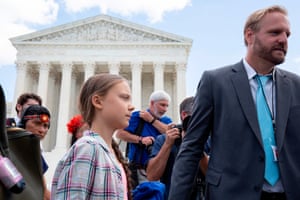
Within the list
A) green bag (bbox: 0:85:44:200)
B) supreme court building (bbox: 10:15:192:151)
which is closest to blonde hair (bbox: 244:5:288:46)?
green bag (bbox: 0:85:44:200)

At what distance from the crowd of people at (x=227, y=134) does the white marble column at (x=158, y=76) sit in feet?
102

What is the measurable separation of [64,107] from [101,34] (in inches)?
376

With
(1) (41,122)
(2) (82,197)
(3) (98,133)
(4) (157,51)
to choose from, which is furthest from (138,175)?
(4) (157,51)

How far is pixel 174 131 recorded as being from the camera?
3895mm

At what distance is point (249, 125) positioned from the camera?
2420mm

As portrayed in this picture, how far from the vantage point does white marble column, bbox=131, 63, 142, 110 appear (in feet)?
110

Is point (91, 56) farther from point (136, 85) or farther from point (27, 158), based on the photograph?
point (27, 158)

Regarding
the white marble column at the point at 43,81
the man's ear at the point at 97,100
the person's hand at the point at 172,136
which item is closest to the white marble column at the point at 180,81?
the white marble column at the point at 43,81

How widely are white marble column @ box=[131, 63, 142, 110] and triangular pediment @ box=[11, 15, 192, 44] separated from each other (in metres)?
3.17

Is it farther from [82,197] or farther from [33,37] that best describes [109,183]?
[33,37]

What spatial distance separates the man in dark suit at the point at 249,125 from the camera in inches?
89.4

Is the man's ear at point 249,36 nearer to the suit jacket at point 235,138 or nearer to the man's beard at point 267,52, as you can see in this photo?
the man's beard at point 267,52

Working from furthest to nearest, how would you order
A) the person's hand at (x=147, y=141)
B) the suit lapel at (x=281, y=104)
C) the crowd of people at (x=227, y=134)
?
the person's hand at (x=147, y=141) → the suit lapel at (x=281, y=104) → the crowd of people at (x=227, y=134)

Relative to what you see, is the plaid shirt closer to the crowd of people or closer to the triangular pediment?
the crowd of people
